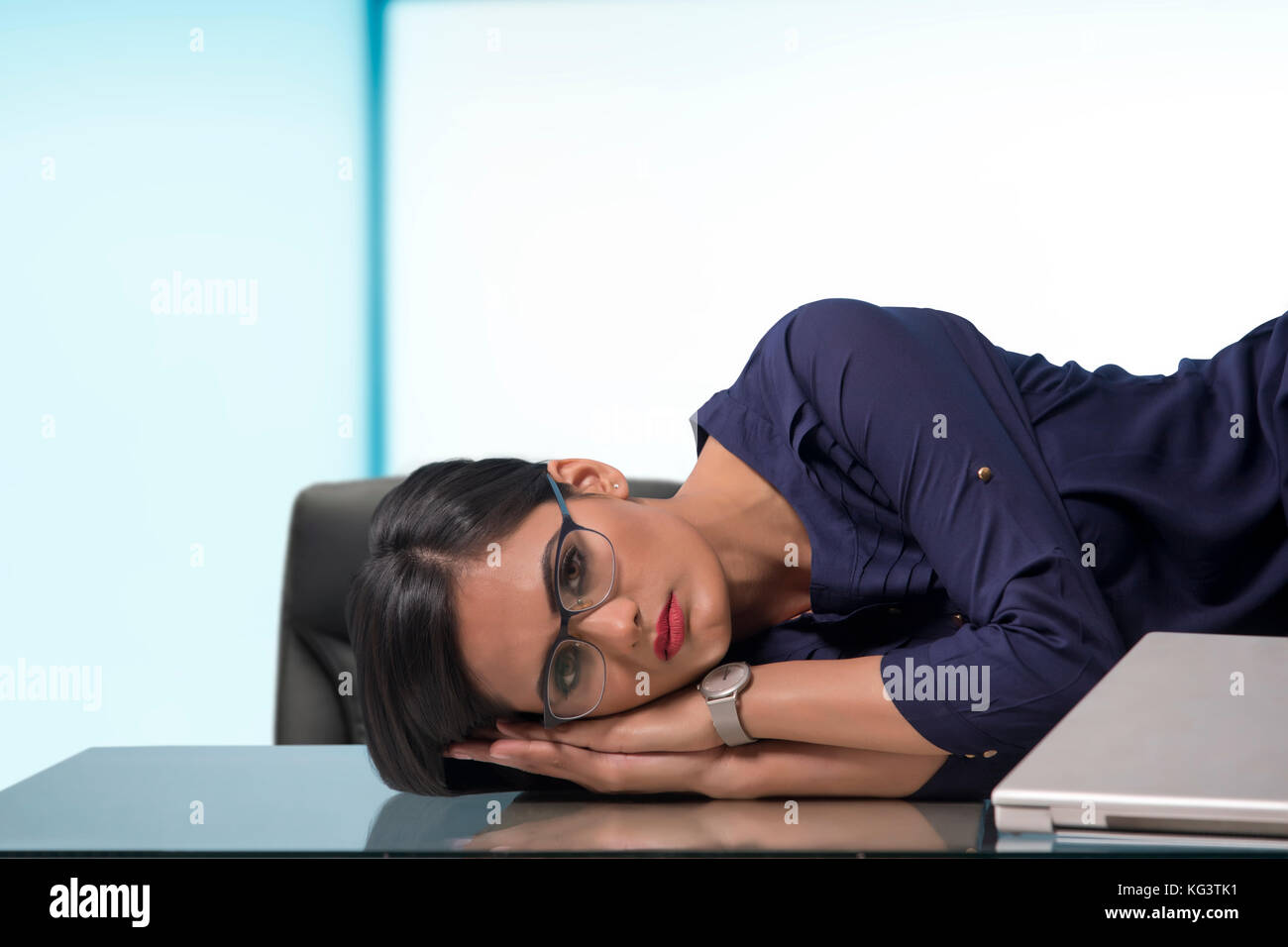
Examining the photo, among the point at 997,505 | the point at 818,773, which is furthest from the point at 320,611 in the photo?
the point at 997,505

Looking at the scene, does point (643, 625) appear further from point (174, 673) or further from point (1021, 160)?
point (1021, 160)

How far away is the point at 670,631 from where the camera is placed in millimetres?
904

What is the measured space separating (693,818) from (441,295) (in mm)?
2627

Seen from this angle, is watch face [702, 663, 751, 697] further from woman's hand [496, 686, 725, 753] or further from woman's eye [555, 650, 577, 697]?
woman's eye [555, 650, 577, 697]

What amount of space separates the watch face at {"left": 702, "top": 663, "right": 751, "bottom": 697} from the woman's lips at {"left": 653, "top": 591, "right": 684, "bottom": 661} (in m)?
0.04

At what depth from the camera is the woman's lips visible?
35.4 inches

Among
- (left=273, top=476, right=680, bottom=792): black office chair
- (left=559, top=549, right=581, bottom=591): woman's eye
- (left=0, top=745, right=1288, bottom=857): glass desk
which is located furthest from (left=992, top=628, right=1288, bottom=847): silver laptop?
(left=273, top=476, right=680, bottom=792): black office chair

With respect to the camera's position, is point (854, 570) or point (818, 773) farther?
point (854, 570)

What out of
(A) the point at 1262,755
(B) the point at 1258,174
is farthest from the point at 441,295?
(A) the point at 1262,755

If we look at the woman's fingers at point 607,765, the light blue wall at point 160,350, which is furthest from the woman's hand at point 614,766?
the light blue wall at point 160,350

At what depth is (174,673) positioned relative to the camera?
2.24m

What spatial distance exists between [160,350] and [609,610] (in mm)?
1707

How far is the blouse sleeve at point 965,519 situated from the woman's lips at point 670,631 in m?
0.17

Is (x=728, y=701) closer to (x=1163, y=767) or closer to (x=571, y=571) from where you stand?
(x=571, y=571)
